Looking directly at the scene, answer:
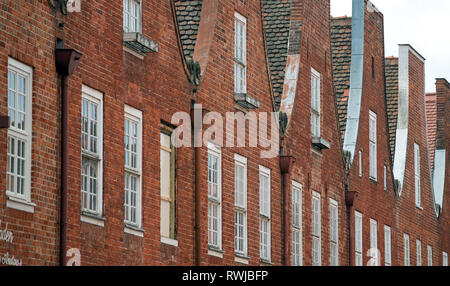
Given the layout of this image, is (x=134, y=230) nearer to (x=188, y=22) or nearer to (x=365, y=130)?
(x=188, y=22)

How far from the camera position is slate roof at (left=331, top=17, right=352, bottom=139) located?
3669 cm

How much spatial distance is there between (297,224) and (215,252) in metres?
5.16

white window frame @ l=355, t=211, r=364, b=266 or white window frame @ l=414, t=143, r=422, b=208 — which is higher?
white window frame @ l=414, t=143, r=422, b=208

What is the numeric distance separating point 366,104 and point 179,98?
1361 cm

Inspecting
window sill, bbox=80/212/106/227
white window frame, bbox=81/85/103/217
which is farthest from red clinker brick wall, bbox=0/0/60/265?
white window frame, bbox=81/85/103/217

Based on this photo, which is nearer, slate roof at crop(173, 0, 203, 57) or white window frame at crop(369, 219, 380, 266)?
slate roof at crop(173, 0, 203, 57)

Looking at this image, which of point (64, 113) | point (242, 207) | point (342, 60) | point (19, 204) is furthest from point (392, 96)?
point (19, 204)

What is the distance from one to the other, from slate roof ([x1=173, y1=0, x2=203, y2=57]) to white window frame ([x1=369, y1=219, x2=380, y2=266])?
1166 centimetres

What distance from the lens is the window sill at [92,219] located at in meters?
19.7

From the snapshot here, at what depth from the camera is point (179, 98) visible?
23609mm

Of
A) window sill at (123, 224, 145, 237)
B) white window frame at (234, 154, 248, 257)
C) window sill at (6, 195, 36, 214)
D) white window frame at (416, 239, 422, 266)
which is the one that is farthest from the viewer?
white window frame at (416, 239, 422, 266)

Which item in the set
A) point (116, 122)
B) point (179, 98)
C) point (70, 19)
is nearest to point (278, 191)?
point (179, 98)

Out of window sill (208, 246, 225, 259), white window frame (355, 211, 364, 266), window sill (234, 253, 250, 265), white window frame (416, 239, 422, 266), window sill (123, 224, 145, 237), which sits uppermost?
white window frame (416, 239, 422, 266)

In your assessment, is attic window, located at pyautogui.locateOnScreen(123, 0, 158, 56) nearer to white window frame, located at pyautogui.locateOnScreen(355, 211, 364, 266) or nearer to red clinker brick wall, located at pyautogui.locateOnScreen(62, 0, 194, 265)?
red clinker brick wall, located at pyautogui.locateOnScreen(62, 0, 194, 265)
